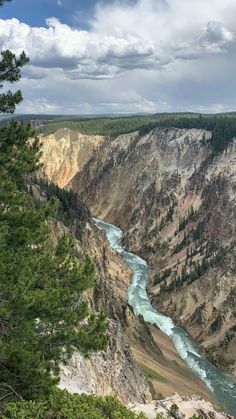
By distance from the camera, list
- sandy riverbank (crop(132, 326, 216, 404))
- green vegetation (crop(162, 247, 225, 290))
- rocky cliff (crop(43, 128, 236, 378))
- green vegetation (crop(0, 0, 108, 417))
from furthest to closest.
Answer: green vegetation (crop(162, 247, 225, 290))
rocky cliff (crop(43, 128, 236, 378))
sandy riverbank (crop(132, 326, 216, 404))
green vegetation (crop(0, 0, 108, 417))

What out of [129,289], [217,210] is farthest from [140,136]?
[129,289]

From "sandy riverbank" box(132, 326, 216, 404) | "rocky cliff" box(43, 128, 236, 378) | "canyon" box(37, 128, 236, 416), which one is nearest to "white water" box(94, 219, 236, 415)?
"canyon" box(37, 128, 236, 416)

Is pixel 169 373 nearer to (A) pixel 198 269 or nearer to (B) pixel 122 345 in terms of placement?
(B) pixel 122 345

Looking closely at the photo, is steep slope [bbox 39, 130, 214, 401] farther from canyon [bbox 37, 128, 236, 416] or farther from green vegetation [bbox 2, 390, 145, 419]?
green vegetation [bbox 2, 390, 145, 419]

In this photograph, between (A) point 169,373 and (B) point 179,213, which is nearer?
(A) point 169,373

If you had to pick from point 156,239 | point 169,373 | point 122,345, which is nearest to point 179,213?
point 156,239

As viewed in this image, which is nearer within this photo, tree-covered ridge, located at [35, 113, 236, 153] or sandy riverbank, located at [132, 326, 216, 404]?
sandy riverbank, located at [132, 326, 216, 404]

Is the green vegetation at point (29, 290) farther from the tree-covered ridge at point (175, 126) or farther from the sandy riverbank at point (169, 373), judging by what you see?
the tree-covered ridge at point (175, 126)

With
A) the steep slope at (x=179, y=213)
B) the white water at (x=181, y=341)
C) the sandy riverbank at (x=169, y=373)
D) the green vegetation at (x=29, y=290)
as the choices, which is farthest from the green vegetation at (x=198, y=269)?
the green vegetation at (x=29, y=290)
